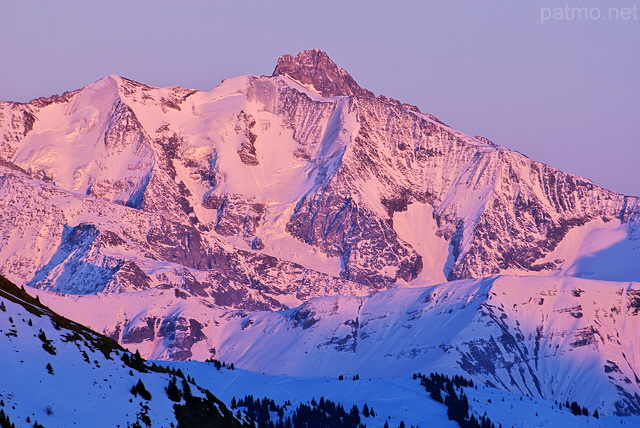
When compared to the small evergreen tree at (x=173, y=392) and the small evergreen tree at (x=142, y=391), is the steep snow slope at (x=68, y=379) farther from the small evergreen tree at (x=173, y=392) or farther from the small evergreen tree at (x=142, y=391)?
the small evergreen tree at (x=173, y=392)

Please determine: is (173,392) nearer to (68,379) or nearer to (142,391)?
(142,391)

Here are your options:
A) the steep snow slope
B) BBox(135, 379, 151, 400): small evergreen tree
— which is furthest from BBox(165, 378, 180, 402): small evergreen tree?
BBox(135, 379, 151, 400): small evergreen tree

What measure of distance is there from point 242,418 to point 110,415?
1974 cm

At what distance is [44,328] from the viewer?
298ft

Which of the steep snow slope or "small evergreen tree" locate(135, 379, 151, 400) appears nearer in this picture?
the steep snow slope

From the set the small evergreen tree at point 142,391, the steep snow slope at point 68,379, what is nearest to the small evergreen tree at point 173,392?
the steep snow slope at point 68,379

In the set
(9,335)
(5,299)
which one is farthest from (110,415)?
(5,299)

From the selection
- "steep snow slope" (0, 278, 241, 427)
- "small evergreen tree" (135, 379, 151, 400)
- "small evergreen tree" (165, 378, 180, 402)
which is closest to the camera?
"steep snow slope" (0, 278, 241, 427)

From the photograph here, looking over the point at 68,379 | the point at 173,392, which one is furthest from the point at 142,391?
the point at 68,379

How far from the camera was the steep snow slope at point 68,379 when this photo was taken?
79.6 meters

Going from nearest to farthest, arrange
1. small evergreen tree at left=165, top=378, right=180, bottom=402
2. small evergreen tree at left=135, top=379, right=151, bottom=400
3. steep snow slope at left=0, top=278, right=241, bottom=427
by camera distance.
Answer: steep snow slope at left=0, top=278, right=241, bottom=427 → small evergreen tree at left=135, top=379, right=151, bottom=400 → small evergreen tree at left=165, top=378, right=180, bottom=402

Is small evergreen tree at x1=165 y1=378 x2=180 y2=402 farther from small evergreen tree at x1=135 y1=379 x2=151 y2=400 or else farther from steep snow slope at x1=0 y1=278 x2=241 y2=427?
small evergreen tree at x1=135 y1=379 x2=151 y2=400

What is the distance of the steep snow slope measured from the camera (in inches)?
3135

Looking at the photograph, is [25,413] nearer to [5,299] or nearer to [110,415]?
[110,415]
